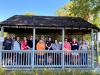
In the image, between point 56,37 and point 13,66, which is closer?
point 13,66

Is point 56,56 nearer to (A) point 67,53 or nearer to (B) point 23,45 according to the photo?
(A) point 67,53

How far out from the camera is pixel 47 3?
57094 millimetres

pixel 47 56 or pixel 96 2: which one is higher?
pixel 96 2

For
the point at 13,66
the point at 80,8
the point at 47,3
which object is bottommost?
the point at 13,66

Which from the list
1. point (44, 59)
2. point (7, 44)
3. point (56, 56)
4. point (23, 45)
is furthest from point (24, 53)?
point (56, 56)

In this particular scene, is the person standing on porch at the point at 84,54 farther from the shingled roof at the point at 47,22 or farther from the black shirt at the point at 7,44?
the black shirt at the point at 7,44

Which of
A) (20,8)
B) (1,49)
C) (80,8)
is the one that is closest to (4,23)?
(1,49)

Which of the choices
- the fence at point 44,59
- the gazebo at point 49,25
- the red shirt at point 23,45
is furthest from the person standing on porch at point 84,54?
the red shirt at point 23,45

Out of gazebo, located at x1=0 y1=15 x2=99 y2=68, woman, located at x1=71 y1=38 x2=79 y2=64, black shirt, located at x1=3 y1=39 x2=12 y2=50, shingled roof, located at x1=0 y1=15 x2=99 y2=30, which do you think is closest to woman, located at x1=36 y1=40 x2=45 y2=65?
gazebo, located at x1=0 y1=15 x2=99 y2=68

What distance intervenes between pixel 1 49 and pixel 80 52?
4696mm

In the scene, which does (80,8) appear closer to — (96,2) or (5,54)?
(96,2)

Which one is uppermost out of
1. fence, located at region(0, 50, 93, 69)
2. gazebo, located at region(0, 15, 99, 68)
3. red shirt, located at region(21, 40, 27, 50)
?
gazebo, located at region(0, 15, 99, 68)

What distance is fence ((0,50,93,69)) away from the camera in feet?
63.1

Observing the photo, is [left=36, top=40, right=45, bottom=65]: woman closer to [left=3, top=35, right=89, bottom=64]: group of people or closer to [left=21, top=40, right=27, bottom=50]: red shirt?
[left=3, top=35, right=89, bottom=64]: group of people
